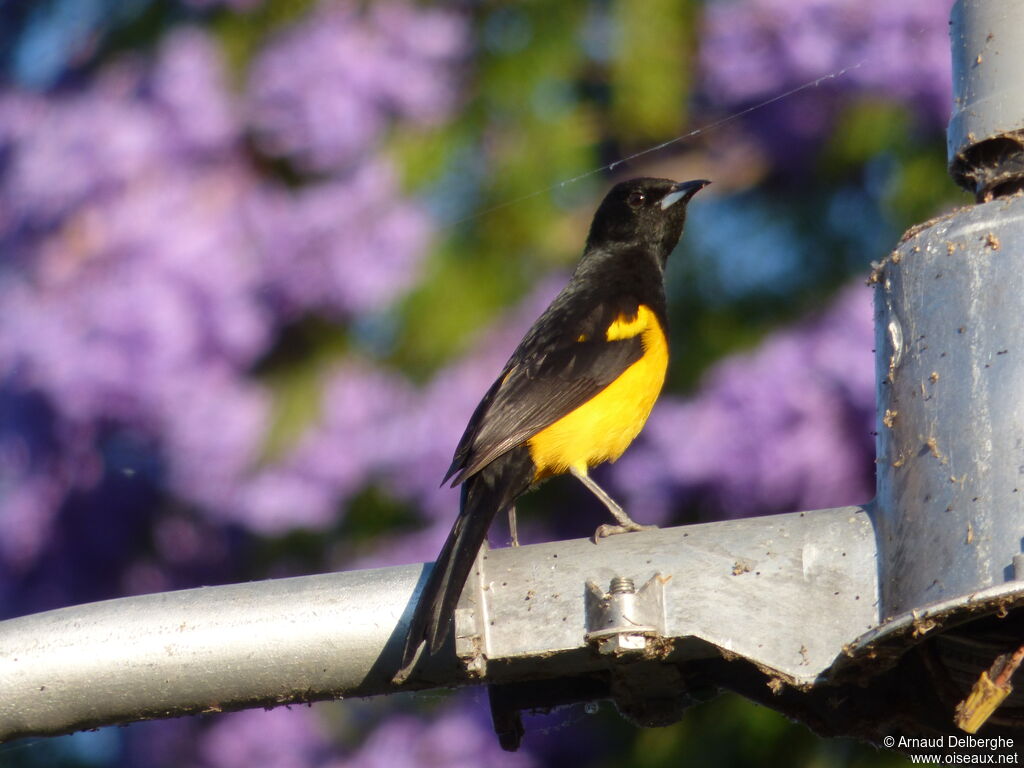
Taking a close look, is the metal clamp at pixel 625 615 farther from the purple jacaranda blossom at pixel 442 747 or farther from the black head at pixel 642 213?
the black head at pixel 642 213

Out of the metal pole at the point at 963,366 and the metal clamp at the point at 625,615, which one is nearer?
the metal pole at the point at 963,366

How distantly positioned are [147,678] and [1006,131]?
1.63 meters

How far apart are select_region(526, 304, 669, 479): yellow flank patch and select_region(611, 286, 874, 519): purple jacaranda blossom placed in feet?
0.89

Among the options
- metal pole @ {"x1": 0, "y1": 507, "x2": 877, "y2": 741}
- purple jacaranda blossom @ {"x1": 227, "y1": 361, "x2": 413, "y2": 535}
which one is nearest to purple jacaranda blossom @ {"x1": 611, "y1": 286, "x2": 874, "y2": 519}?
purple jacaranda blossom @ {"x1": 227, "y1": 361, "x2": 413, "y2": 535}

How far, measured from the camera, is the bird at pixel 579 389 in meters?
4.25

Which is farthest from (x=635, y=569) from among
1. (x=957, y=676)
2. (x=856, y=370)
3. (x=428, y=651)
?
(x=856, y=370)

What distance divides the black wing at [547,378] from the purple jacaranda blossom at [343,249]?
1006mm

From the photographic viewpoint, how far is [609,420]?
4660 mm

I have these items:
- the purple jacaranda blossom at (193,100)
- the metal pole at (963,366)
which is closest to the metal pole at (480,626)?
the metal pole at (963,366)

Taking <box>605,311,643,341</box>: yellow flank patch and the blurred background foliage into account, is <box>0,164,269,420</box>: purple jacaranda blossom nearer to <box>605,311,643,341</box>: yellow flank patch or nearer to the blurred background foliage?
the blurred background foliage

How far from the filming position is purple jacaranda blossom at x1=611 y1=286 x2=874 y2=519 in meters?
4.91

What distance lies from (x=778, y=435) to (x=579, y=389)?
2.34 feet

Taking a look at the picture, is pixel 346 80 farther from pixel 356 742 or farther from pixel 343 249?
pixel 356 742

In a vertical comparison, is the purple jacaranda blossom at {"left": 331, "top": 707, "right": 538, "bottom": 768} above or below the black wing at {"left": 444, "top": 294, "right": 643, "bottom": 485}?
below
